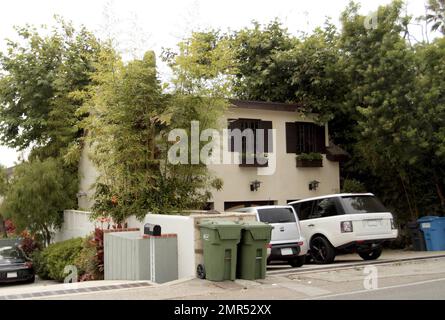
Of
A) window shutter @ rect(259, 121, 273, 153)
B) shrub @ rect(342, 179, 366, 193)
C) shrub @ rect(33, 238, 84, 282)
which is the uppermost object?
window shutter @ rect(259, 121, 273, 153)

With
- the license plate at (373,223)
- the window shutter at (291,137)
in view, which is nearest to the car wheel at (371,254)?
the license plate at (373,223)

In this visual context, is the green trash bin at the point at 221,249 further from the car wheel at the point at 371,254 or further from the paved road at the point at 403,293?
the car wheel at the point at 371,254

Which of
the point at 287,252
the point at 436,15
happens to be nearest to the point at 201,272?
the point at 287,252

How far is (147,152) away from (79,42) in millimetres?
11316

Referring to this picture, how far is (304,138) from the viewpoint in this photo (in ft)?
67.6

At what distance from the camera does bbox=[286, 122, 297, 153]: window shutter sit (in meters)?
20.0

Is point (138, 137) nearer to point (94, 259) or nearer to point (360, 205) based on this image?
point (94, 259)

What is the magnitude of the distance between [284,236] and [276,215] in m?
0.59

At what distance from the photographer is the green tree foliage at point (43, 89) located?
21.0 meters

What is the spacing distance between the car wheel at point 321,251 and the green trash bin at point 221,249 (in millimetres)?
4165

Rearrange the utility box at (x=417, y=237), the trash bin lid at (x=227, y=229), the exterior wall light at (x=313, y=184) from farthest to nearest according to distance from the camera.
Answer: the exterior wall light at (x=313, y=184) → the utility box at (x=417, y=237) → the trash bin lid at (x=227, y=229)

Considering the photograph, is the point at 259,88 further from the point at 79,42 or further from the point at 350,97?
the point at 79,42

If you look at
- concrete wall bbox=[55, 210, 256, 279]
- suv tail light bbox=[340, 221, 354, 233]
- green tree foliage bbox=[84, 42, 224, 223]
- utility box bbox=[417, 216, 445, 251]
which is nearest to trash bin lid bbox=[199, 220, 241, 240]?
concrete wall bbox=[55, 210, 256, 279]

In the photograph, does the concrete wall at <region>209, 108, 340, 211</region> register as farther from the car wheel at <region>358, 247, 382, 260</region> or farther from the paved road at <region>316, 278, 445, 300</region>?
the paved road at <region>316, 278, 445, 300</region>
